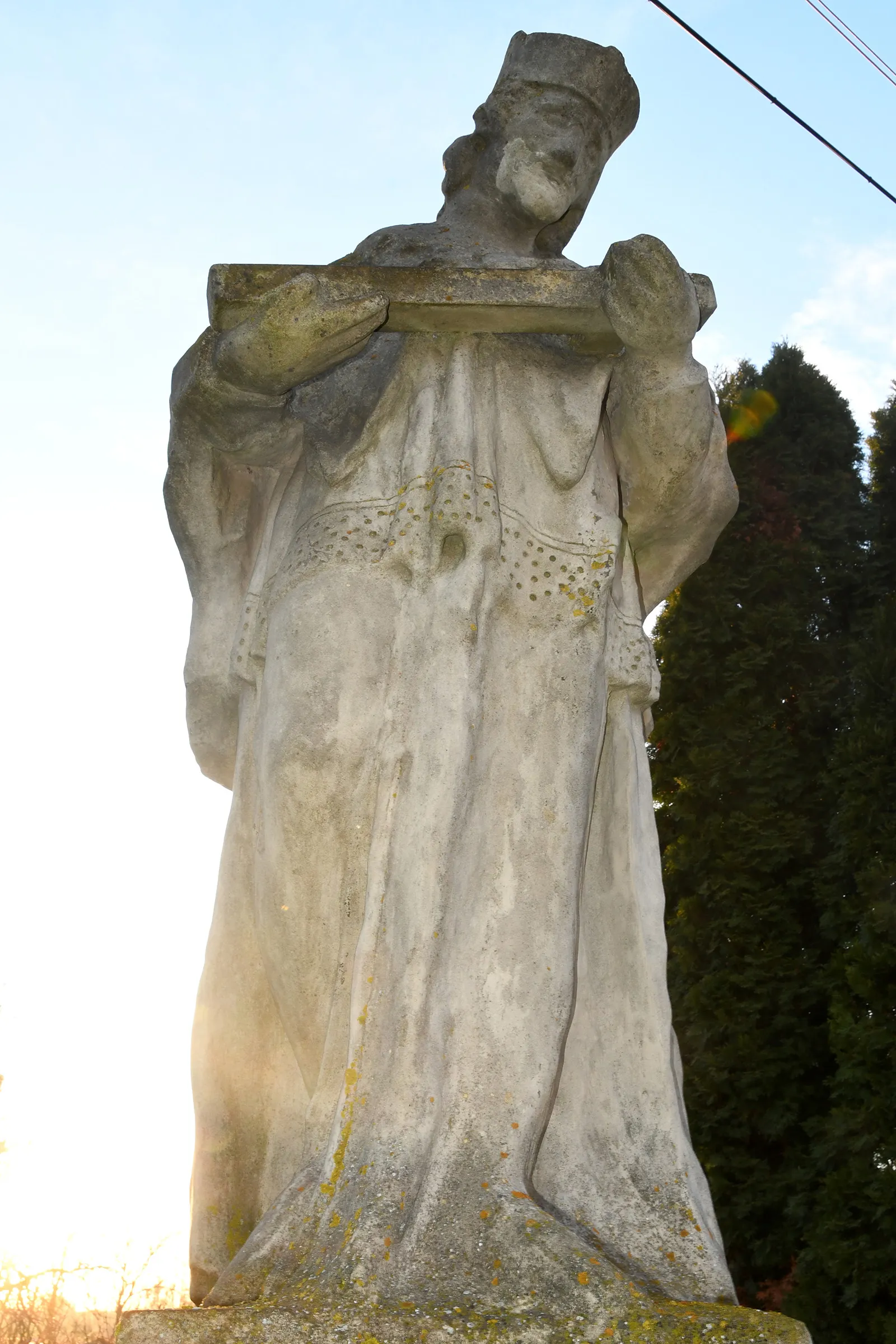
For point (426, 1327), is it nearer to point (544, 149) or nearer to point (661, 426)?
point (661, 426)

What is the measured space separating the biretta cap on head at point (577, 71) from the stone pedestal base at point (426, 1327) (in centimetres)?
276

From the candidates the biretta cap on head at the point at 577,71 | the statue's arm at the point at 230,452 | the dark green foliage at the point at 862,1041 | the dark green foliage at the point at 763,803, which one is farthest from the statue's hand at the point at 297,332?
the dark green foliage at the point at 763,803

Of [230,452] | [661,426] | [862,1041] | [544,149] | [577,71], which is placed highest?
[577,71]

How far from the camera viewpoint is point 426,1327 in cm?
261

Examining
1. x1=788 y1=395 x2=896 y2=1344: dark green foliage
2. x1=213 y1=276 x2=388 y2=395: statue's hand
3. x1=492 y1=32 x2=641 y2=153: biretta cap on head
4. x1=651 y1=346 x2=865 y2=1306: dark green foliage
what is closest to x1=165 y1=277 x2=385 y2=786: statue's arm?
x1=213 y1=276 x2=388 y2=395: statue's hand

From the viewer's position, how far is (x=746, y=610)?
847 centimetres

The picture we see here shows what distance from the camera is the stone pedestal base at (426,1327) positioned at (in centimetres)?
258

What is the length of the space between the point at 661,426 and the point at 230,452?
998mm

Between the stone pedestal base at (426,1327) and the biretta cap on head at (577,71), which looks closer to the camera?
the stone pedestal base at (426,1327)

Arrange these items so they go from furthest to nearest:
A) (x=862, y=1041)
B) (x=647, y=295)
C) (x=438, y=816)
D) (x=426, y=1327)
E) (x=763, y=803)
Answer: (x=763, y=803), (x=862, y=1041), (x=647, y=295), (x=438, y=816), (x=426, y=1327)

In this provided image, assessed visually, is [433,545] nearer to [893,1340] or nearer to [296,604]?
[296,604]

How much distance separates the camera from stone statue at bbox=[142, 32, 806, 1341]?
3018 mm

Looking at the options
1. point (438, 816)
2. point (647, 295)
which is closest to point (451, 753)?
point (438, 816)

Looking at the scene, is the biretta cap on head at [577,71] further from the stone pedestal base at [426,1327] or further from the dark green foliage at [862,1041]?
the dark green foliage at [862,1041]
